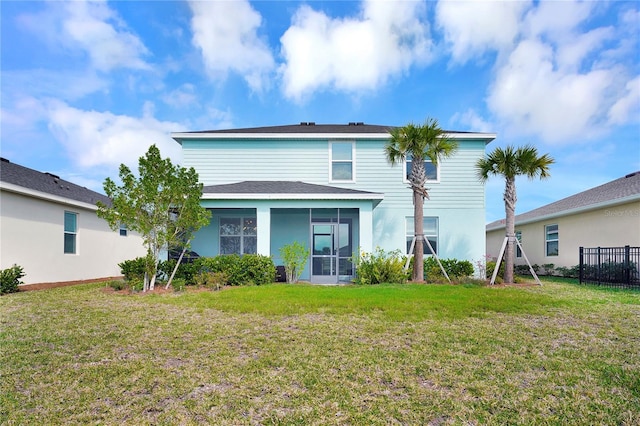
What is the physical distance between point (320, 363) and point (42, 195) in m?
12.2

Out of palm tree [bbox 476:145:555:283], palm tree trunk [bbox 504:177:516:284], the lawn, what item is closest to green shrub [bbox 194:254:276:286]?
the lawn

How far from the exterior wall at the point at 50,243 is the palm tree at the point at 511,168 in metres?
15.5

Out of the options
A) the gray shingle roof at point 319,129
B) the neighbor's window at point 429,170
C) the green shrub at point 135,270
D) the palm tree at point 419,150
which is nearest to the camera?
the green shrub at point 135,270

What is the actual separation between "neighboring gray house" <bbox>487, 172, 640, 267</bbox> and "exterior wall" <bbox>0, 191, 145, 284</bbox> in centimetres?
2048

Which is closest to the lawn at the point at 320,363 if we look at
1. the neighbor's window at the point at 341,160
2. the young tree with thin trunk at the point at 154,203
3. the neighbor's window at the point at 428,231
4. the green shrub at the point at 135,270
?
the young tree with thin trunk at the point at 154,203

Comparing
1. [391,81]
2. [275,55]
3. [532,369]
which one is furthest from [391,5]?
[532,369]

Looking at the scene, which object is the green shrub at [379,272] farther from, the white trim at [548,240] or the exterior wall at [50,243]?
the exterior wall at [50,243]

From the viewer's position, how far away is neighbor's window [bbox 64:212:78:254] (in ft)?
45.3

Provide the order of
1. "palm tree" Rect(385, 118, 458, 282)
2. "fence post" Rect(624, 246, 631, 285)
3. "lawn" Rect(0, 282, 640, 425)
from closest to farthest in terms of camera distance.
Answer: "lawn" Rect(0, 282, 640, 425)
"palm tree" Rect(385, 118, 458, 282)
"fence post" Rect(624, 246, 631, 285)

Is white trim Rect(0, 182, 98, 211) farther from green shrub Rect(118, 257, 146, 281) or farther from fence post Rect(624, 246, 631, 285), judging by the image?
fence post Rect(624, 246, 631, 285)

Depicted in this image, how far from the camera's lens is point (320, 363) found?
442 centimetres

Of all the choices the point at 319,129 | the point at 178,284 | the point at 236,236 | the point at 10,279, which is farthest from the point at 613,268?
the point at 10,279

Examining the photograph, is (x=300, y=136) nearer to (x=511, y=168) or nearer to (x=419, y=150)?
(x=419, y=150)

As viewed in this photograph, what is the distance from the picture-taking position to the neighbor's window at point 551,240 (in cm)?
1836
